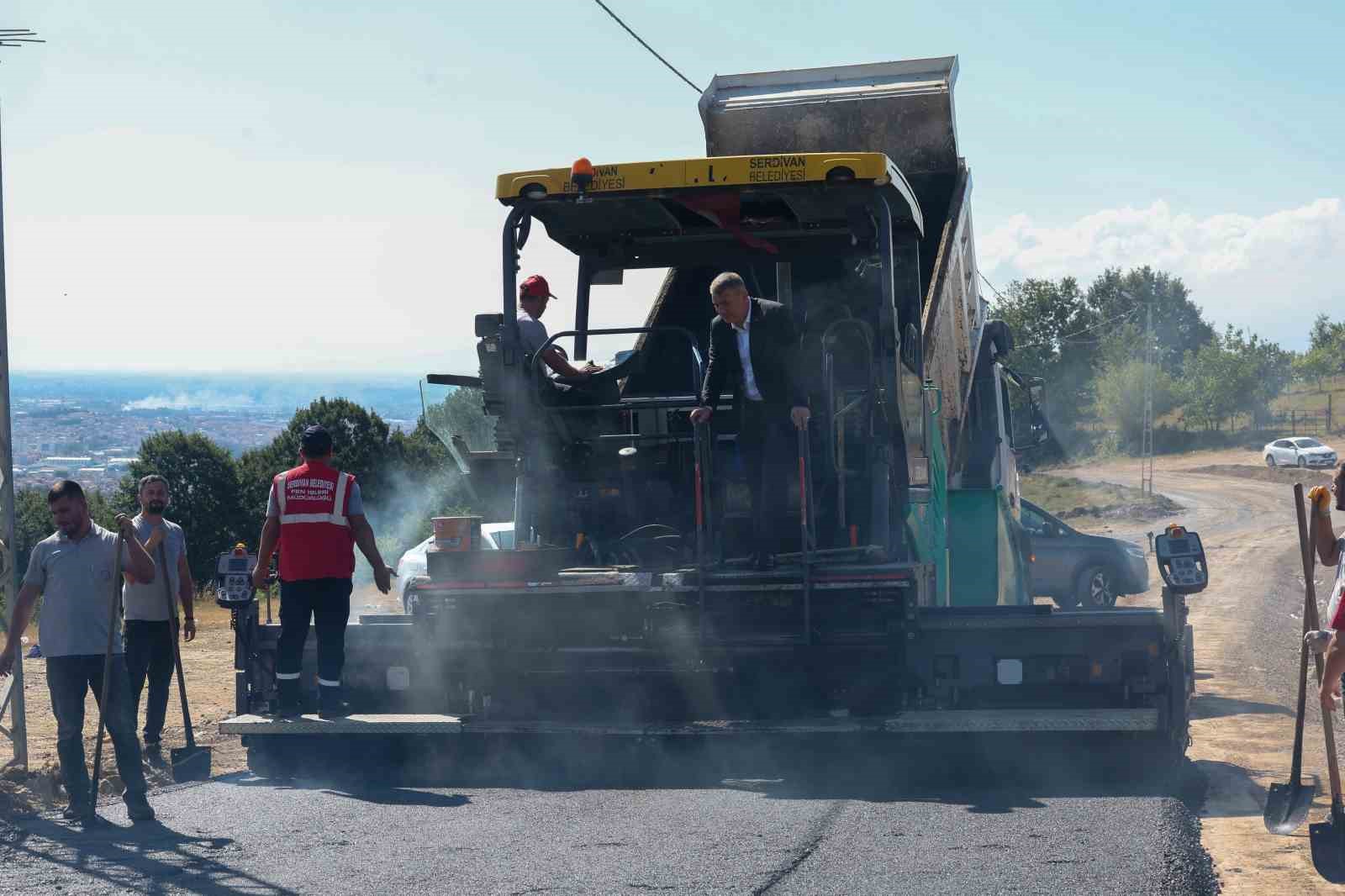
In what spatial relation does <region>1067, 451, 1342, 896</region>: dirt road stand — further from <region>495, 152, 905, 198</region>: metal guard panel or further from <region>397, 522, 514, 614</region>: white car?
<region>397, 522, 514, 614</region>: white car

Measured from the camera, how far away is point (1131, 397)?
76.4 meters

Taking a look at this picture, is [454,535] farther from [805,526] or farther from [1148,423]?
[1148,423]

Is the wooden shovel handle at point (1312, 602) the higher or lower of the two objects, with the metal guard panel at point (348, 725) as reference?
higher

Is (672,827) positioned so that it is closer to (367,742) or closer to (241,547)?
(367,742)

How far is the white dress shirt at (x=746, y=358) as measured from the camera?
7.68 meters

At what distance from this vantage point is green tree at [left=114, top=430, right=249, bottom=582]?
126 feet

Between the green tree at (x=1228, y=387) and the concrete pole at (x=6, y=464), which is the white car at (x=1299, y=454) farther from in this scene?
the concrete pole at (x=6, y=464)

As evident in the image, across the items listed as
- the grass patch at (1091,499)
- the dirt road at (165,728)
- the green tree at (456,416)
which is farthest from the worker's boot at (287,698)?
the grass patch at (1091,499)

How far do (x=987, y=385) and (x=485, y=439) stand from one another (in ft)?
13.0

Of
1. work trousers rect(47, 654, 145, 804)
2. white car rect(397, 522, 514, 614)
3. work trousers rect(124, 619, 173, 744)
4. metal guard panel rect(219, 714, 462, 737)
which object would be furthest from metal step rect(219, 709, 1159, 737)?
white car rect(397, 522, 514, 614)

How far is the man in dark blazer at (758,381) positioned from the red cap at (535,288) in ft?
3.77

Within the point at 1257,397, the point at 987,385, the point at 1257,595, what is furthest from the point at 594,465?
the point at 1257,397

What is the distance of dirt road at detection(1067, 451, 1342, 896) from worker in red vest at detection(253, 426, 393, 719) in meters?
4.32

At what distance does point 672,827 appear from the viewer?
6.45 meters
